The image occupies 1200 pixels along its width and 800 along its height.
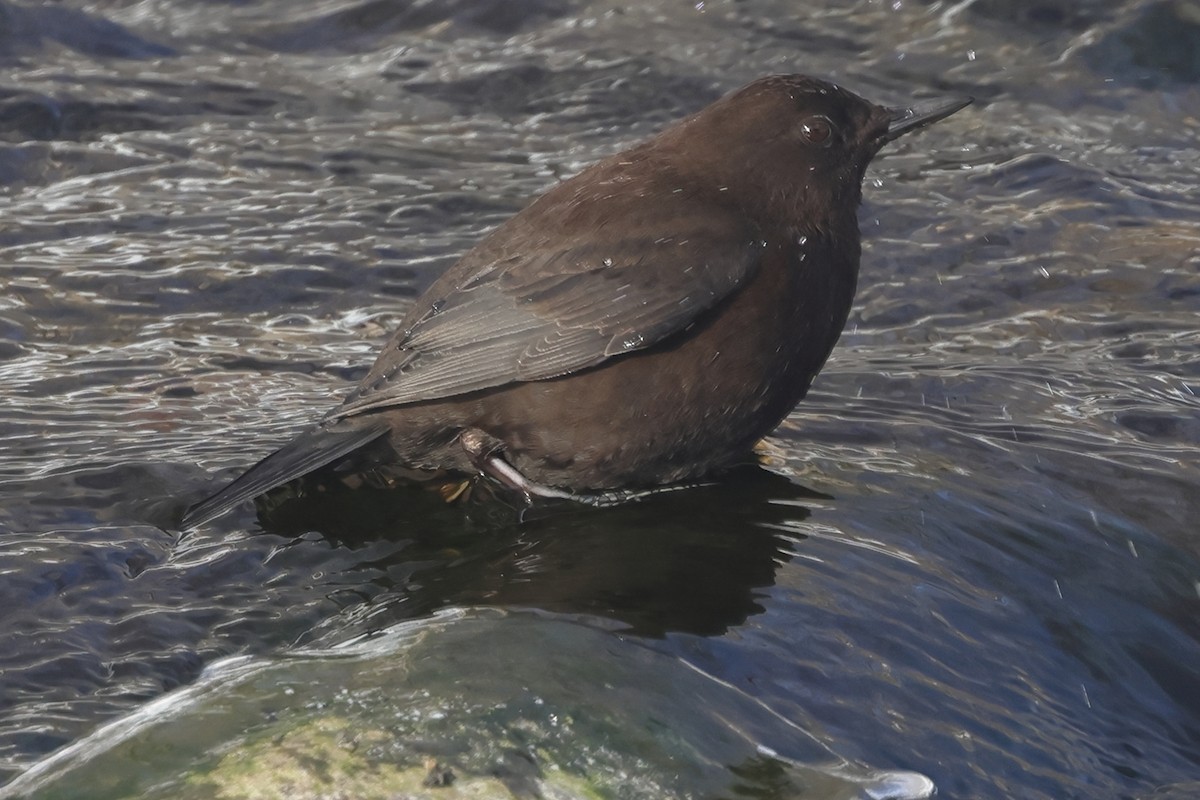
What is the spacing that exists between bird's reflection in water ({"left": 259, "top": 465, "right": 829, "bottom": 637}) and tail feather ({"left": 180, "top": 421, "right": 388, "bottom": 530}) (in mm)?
116

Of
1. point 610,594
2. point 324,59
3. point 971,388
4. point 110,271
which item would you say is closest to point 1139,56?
point 971,388

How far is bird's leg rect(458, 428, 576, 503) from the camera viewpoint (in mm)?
5023

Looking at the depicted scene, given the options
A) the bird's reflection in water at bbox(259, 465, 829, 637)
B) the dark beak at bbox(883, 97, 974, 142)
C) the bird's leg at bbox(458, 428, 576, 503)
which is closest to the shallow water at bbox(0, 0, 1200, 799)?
the bird's reflection in water at bbox(259, 465, 829, 637)

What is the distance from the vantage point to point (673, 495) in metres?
Answer: 5.00

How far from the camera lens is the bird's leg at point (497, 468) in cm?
502

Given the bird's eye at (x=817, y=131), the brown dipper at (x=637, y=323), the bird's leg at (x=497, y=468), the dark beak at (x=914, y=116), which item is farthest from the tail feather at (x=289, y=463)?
the dark beak at (x=914, y=116)

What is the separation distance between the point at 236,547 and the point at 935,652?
189 centimetres

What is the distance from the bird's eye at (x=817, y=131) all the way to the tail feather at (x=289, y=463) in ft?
5.30

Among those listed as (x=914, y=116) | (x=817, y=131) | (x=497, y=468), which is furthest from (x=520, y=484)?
(x=914, y=116)

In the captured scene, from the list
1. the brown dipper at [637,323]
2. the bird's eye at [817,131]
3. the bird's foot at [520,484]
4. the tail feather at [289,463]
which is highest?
the bird's eye at [817,131]

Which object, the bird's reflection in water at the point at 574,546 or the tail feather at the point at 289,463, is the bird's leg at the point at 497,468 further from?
the tail feather at the point at 289,463

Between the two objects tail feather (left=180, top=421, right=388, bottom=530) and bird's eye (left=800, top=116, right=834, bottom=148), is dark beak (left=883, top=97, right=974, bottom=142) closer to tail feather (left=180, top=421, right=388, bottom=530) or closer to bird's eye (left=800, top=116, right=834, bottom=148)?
bird's eye (left=800, top=116, right=834, bottom=148)

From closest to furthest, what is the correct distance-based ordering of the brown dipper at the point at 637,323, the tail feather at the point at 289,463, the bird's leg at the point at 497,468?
1. the tail feather at the point at 289,463
2. the brown dipper at the point at 637,323
3. the bird's leg at the point at 497,468

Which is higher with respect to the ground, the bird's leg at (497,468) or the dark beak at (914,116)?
the dark beak at (914,116)
